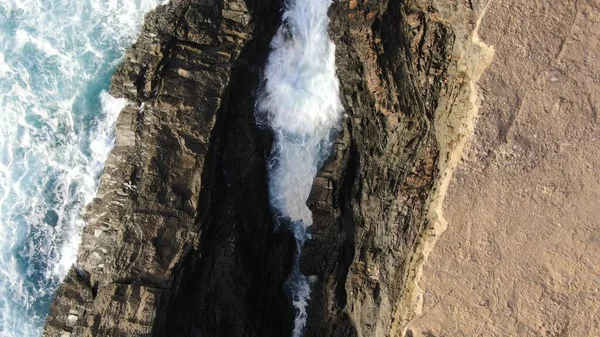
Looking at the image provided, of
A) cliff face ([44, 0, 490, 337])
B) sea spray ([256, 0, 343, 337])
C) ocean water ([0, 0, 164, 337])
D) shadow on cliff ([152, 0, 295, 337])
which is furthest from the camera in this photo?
ocean water ([0, 0, 164, 337])

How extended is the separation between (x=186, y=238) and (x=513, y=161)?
6.15 meters

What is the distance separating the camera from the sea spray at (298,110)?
36.0ft

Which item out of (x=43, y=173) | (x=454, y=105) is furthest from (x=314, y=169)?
(x=43, y=173)

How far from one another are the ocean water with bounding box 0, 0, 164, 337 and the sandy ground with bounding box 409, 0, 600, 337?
7.92 meters

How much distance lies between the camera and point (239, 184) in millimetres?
10578

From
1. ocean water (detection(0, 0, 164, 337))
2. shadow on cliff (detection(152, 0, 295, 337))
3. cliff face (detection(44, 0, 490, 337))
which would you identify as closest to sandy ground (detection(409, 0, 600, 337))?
cliff face (detection(44, 0, 490, 337))

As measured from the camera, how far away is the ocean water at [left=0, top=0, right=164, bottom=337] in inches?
448

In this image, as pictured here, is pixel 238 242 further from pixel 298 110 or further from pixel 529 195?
pixel 529 195

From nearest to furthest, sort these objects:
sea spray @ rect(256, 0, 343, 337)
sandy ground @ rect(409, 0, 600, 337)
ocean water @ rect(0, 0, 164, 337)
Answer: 1. sandy ground @ rect(409, 0, 600, 337)
2. sea spray @ rect(256, 0, 343, 337)
3. ocean water @ rect(0, 0, 164, 337)

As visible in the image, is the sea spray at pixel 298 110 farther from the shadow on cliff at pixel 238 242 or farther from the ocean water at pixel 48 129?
the ocean water at pixel 48 129

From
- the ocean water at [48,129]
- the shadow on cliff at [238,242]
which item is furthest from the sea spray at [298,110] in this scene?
the ocean water at [48,129]

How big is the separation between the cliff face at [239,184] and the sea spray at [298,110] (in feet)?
0.93

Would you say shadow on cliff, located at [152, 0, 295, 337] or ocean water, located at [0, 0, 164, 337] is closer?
shadow on cliff, located at [152, 0, 295, 337]

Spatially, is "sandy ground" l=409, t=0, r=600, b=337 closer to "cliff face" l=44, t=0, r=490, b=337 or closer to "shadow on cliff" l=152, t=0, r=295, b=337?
"cliff face" l=44, t=0, r=490, b=337
